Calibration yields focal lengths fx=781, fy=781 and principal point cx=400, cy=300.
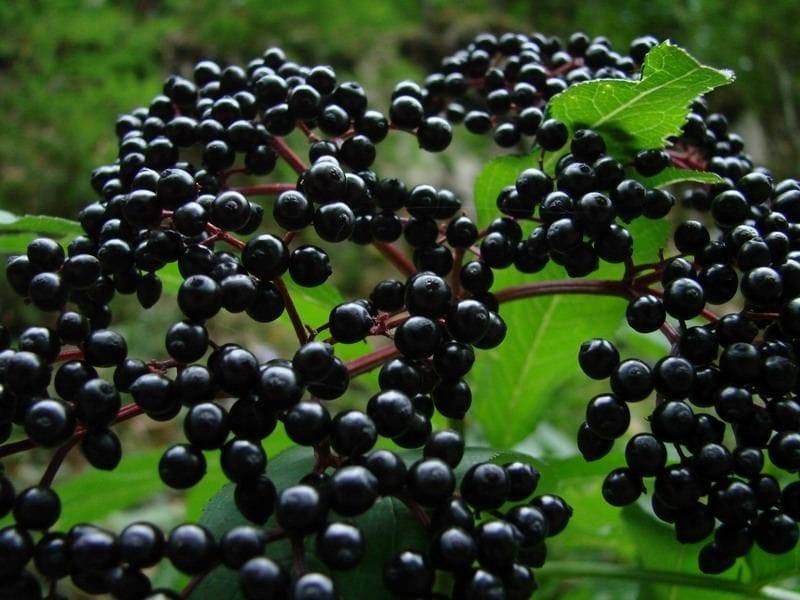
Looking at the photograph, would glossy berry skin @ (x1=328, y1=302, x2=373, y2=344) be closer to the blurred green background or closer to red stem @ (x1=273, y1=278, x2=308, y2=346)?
red stem @ (x1=273, y1=278, x2=308, y2=346)

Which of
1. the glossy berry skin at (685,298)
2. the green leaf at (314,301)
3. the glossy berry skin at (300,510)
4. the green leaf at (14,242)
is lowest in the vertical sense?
the green leaf at (314,301)

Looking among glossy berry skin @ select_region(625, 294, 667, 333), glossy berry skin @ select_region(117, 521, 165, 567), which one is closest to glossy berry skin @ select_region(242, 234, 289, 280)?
glossy berry skin @ select_region(117, 521, 165, 567)

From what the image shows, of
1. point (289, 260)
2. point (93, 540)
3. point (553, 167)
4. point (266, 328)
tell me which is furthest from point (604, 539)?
point (266, 328)

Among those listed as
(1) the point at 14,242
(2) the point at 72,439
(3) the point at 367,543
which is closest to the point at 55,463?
(2) the point at 72,439

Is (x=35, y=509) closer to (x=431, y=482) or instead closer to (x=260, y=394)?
(x=260, y=394)

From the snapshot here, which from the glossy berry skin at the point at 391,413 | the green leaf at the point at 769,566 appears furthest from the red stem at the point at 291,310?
the green leaf at the point at 769,566

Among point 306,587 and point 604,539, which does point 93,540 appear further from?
point 604,539

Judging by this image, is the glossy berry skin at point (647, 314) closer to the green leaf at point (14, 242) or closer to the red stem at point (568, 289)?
the red stem at point (568, 289)
